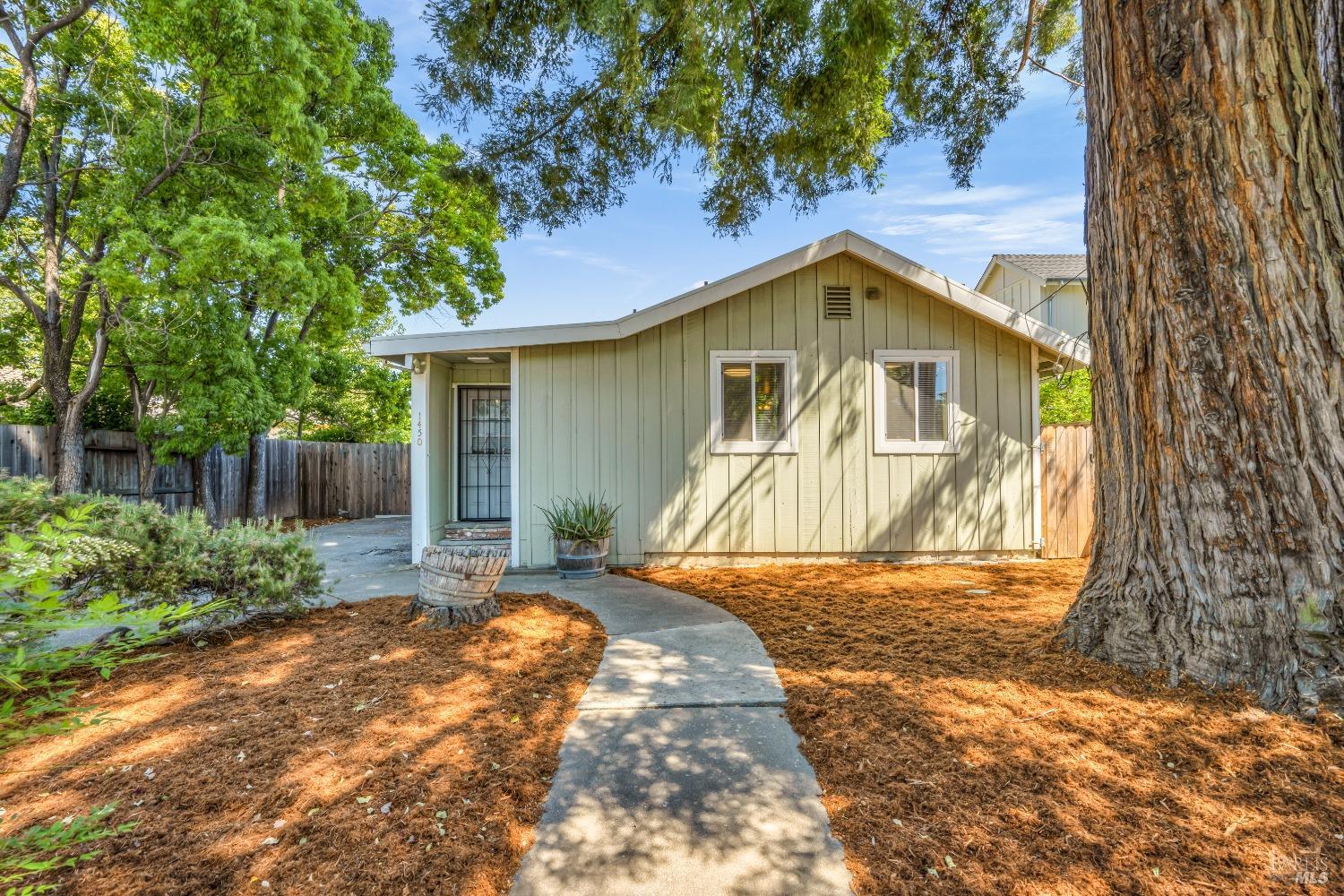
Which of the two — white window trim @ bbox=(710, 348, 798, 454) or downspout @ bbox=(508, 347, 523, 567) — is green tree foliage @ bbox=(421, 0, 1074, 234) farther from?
downspout @ bbox=(508, 347, 523, 567)

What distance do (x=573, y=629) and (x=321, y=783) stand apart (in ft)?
6.89

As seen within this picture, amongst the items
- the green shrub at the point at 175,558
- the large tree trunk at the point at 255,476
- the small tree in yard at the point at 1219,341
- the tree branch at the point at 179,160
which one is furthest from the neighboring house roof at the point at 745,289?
the large tree trunk at the point at 255,476

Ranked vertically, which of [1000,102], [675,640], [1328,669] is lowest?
[675,640]

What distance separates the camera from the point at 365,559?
288 inches

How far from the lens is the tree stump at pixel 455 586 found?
4.05 meters

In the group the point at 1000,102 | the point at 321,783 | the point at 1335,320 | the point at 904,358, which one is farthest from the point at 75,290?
the point at 1335,320

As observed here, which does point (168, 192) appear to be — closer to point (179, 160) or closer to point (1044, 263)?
point (179, 160)

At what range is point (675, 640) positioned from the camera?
4012 mm

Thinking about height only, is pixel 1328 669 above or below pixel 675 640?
above

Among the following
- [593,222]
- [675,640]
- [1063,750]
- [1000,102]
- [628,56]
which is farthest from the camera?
[593,222]

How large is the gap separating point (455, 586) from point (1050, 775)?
3.43 m

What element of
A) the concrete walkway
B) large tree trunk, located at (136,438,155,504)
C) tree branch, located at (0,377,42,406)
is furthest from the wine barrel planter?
tree branch, located at (0,377,42,406)

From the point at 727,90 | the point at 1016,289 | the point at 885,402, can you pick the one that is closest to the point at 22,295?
the point at 727,90

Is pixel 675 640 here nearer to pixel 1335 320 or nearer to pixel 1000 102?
pixel 1335 320
